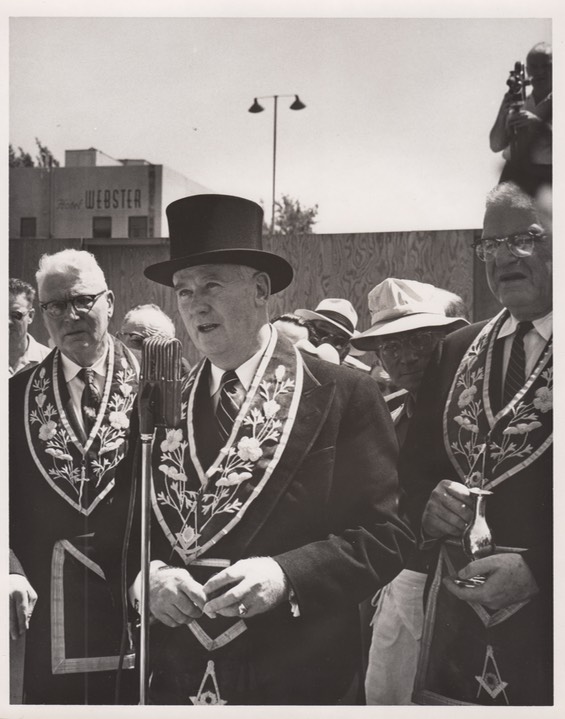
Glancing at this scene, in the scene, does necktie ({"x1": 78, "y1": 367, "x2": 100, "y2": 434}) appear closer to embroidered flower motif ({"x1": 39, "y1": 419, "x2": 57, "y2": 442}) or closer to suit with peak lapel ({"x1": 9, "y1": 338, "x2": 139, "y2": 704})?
suit with peak lapel ({"x1": 9, "y1": 338, "x2": 139, "y2": 704})

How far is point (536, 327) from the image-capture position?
4.36 meters

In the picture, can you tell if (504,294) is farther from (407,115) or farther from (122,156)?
(122,156)

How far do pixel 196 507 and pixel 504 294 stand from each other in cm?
179

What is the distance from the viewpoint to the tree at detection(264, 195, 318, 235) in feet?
14.6

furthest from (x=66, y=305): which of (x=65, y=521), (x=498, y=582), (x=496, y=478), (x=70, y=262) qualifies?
(x=498, y=582)

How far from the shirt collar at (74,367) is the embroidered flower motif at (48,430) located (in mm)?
229

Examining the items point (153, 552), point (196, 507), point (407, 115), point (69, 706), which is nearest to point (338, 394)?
point (196, 507)

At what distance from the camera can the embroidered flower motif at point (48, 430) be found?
454cm

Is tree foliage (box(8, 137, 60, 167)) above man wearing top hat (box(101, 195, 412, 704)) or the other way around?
above

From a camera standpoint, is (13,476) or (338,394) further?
(13,476)

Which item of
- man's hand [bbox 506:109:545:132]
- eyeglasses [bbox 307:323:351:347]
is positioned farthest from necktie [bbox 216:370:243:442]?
man's hand [bbox 506:109:545:132]

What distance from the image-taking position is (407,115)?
14.9ft

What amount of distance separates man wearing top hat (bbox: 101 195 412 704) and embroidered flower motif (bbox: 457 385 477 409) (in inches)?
15.0

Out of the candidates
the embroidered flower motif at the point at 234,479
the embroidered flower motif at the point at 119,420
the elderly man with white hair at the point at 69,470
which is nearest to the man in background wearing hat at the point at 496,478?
the embroidered flower motif at the point at 234,479
